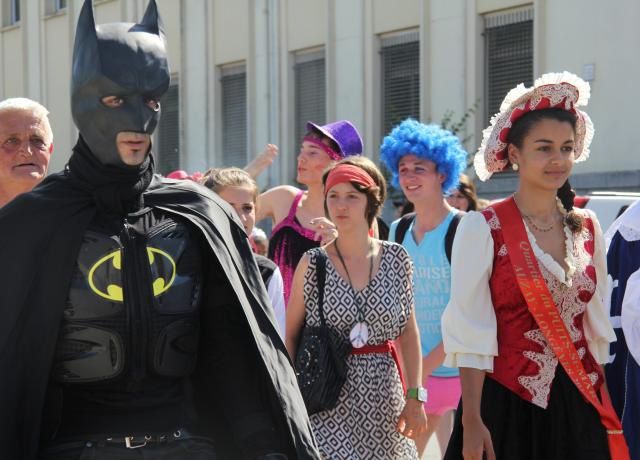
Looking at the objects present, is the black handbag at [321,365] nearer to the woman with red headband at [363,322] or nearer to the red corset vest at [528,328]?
the woman with red headband at [363,322]

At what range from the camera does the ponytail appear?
4551 millimetres

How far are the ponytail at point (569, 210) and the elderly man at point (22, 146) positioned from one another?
89.5 inches

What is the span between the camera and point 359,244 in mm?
5344

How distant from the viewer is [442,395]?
6383 millimetres

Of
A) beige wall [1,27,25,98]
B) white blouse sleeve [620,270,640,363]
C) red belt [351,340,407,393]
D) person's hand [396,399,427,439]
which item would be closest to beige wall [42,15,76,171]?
beige wall [1,27,25,98]

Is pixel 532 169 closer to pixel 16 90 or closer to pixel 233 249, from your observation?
pixel 233 249

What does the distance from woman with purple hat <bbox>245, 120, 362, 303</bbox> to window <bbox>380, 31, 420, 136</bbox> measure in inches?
429

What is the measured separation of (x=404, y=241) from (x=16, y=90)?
23.8 metres

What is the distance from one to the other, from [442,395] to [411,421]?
127 centimetres

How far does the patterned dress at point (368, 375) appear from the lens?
500 centimetres

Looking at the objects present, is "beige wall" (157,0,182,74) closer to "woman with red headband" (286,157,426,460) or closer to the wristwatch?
"woman with red headband" (286,157,426,460)

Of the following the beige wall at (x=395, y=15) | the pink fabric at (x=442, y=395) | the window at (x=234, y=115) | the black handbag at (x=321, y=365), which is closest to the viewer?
the black handbag at (x=321, y=365)

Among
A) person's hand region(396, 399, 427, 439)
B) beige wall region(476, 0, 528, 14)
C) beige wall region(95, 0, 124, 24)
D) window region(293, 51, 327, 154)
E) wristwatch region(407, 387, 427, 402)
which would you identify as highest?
beige wall region(95, 0, 124, 24)

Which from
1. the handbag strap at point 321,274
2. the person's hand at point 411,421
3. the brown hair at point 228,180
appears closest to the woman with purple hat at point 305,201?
the brown hair at point 228,180
